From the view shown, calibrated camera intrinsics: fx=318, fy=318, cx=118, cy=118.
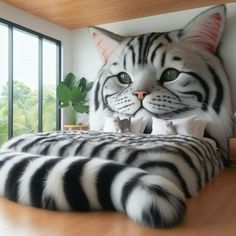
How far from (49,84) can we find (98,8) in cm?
168

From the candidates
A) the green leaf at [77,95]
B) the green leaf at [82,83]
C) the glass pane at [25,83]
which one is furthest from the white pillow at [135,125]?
the glass pane at [25,83]

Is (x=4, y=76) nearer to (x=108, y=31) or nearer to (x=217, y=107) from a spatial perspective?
(x=108, y=31)

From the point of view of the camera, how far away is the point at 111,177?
2295mm

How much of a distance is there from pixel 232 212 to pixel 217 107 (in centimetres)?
264

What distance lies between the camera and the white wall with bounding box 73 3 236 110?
189 inches

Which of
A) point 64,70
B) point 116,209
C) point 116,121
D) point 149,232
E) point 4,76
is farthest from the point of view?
point 64,70

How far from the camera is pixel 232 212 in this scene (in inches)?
91.0

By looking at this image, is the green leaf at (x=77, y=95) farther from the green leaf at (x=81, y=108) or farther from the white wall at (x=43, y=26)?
the white wall at (x=43, y=26)

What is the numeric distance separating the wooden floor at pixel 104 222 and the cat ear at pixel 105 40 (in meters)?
3.53

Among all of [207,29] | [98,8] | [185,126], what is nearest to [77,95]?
[98,8]

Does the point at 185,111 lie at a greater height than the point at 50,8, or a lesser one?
lesser

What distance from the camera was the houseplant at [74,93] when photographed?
5.62 meters

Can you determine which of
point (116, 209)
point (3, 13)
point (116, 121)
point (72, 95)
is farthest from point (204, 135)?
point (3, 13)

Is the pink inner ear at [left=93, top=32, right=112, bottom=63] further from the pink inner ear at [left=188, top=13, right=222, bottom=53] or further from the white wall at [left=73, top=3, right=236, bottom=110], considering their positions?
the pink inner ear at [left=188, top=13, right=222, bottom=53]
